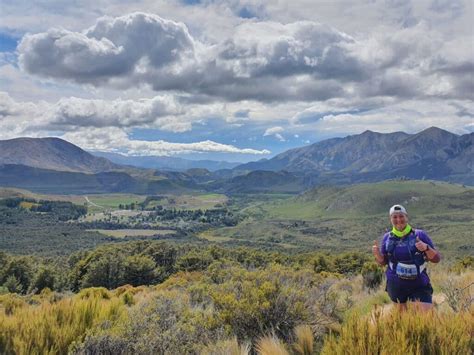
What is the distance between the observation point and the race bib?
6363mm

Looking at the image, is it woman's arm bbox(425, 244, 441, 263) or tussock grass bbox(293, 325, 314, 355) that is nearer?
tussock grass bbox(293, 325, 314, 355)

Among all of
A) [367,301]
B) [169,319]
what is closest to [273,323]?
[169,319]

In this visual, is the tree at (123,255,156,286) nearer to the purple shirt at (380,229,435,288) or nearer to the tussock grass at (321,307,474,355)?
the purple shirt at (380,229,435,288)

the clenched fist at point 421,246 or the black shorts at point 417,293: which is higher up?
the clenched fist at point 421,246

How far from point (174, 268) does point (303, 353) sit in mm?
44174

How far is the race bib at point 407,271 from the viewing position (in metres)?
6.36

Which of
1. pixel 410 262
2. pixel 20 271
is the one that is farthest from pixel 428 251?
pixel 20 271

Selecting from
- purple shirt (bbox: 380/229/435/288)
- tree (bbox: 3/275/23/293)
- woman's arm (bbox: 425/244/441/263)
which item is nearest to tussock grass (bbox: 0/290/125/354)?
purple shirt (bbox: 380/229/435/288)

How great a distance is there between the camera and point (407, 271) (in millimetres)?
6395

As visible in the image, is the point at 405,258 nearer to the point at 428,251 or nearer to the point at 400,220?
the point at 428,251

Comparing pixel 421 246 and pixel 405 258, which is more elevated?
pixel 421 246

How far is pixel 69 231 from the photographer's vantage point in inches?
7781

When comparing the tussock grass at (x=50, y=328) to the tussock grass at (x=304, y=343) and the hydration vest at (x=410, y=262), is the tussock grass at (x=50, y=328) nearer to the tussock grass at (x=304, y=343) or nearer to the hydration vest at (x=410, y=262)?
the tussock grass at (x=304, y=343)

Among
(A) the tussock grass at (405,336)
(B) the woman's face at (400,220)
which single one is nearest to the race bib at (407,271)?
(B) the woman's face at (400,220)
